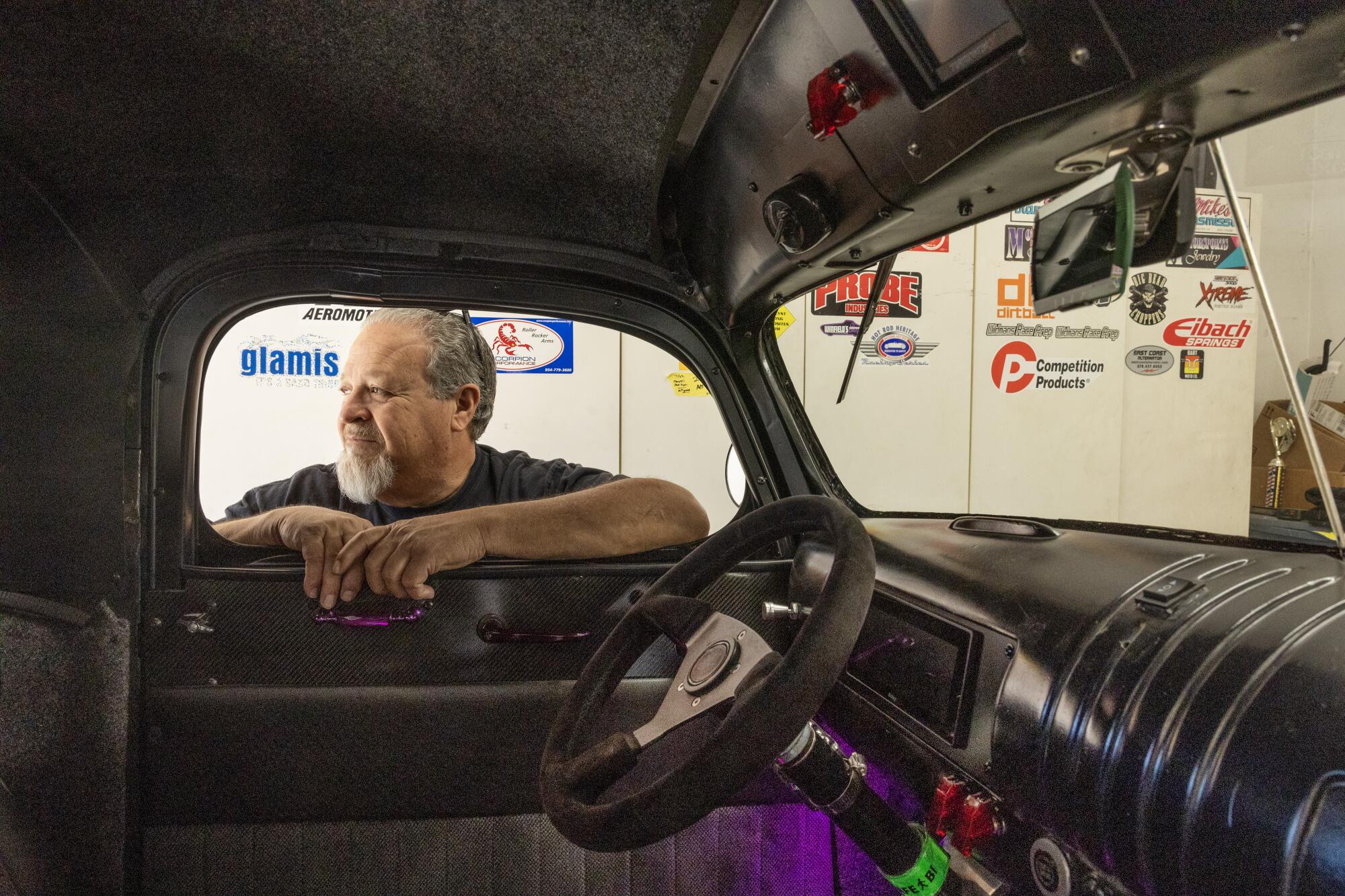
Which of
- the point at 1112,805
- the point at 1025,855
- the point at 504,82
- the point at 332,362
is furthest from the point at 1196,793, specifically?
the point at 332,362

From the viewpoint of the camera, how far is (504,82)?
3.82 feet

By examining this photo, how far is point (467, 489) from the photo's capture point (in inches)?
81.4

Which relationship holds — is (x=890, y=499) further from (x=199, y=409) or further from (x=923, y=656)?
(x=199, y=409)

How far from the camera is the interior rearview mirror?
747 millimetres

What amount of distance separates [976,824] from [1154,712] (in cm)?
27

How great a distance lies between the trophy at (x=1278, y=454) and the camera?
143 cm

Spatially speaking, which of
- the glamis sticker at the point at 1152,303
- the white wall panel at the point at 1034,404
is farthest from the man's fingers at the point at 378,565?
the glamis sticker at the point at 1152,303

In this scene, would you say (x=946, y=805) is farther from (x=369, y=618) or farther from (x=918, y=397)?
(x=918, y=397)

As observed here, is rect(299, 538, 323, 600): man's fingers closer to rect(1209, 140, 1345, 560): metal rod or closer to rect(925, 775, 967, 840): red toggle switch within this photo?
rect(925, 775, 967, 840): red toggle switch

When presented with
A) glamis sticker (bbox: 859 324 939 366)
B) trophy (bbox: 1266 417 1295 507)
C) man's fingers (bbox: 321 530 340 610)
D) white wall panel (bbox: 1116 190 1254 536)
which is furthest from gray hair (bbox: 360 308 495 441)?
white wall panel (bbox: 1116 190 1254 536)

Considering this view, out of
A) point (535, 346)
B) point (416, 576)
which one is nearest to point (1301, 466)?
point (416, 576)

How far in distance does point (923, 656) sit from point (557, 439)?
2726 mm

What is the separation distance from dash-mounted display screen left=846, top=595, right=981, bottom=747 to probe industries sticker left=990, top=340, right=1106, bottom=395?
3.00m

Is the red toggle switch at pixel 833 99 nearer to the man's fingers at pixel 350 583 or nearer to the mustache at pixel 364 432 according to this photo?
the man's fingers at pixel 350 583
